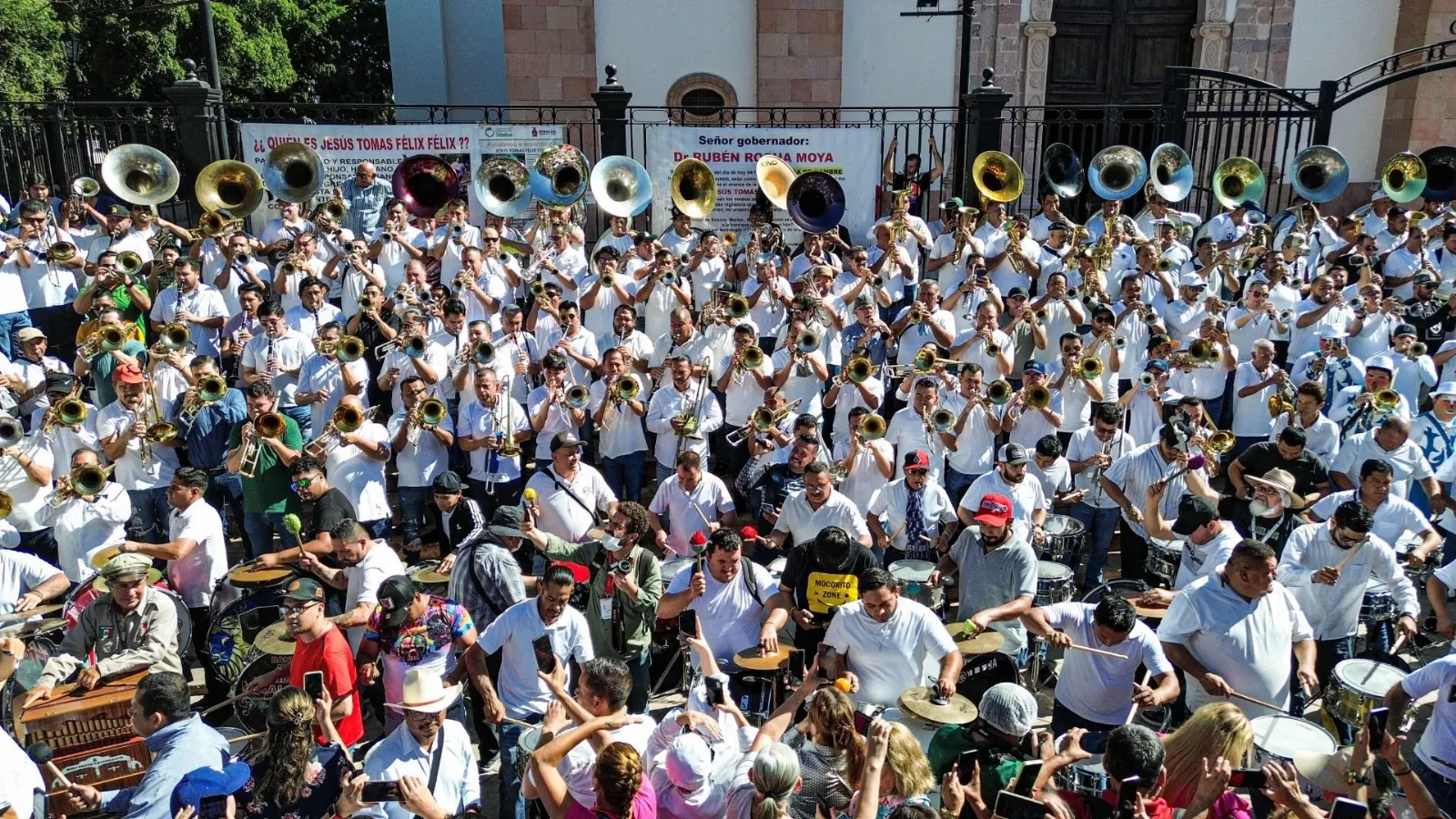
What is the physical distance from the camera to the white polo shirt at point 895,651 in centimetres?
570

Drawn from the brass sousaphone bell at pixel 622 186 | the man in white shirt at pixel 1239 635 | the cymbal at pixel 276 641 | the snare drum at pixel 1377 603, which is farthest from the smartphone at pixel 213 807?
the brass sousaphone bell at pixel 622 186

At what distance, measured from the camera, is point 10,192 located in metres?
14.9

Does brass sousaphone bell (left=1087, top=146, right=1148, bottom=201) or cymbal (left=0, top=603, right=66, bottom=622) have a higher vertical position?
brass sousaphone bell (left=1087, top=146, right=1148, bottom=201)

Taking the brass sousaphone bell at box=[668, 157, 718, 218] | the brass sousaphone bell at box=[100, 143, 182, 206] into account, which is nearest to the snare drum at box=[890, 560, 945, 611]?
the brass sousaphone bell at box=[668, 157, 718, 218]

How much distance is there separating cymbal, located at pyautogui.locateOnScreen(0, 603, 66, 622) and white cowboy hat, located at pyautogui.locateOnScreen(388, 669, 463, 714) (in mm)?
2722

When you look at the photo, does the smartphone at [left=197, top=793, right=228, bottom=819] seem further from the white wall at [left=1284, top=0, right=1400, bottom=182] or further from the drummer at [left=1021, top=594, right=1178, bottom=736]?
the white wall at [left=1284, top=0, right=1400, bottom=182]

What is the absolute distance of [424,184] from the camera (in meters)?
13.0

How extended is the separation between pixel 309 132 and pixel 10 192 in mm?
4997

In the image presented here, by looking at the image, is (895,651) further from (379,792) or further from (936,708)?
(379,792)

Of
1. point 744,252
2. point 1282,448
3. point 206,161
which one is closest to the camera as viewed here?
point 1282,448

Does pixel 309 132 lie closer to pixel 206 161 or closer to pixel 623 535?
pixel 206 161

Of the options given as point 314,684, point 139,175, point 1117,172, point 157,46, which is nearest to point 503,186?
point 139,175

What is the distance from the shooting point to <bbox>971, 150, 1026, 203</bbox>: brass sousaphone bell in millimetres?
13508

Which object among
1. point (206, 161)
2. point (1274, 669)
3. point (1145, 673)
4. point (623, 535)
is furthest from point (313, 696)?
point (206, 161)
